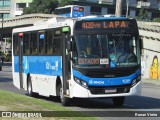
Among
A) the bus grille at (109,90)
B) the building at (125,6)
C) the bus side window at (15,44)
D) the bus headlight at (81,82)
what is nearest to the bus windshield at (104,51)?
the bus headlight at (81,82)

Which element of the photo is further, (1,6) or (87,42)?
(1,6)

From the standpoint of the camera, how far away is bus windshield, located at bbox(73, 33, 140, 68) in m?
16.5

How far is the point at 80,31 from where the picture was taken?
1689 cm

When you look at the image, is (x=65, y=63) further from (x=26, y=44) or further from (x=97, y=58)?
(x=26, y=44)

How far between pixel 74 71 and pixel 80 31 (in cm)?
132

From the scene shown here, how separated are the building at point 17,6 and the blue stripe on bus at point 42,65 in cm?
9819

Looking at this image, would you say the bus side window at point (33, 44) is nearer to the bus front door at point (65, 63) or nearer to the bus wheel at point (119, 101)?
the bus front door at point (65, 63)

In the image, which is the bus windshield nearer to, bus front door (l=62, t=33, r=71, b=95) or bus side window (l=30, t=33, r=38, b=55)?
bus front door (l=62, t=33, r=71, b=95)

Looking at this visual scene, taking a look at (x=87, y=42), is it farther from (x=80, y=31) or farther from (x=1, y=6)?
(x=1, y=6)

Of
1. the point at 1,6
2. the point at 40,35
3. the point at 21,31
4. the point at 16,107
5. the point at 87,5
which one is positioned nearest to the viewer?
the point at 16,107

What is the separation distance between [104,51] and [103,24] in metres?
1.04

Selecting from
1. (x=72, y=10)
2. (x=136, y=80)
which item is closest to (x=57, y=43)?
(x=136, y=80)

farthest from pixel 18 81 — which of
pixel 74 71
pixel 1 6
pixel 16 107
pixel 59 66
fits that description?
pixel 1 6

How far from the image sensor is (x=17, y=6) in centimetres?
12331
